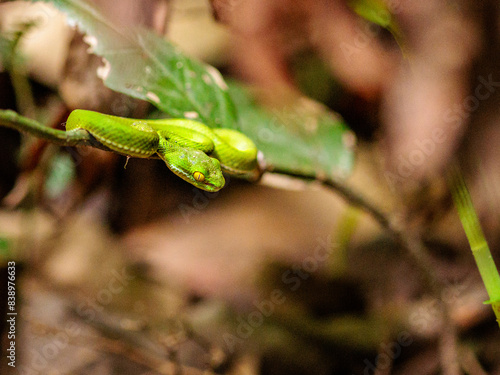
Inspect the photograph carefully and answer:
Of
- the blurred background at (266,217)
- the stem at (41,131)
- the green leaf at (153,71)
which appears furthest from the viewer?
the blurred background at (266,217)

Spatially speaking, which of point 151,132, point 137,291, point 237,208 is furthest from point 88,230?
point 151,132

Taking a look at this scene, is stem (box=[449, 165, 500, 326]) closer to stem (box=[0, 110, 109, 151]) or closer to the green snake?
the green snake

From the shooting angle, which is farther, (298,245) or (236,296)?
(298,245)

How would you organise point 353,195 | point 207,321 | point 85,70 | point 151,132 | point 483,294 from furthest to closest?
point 207,321
point 483,294
point 85,70
point 353,195
point 151,132

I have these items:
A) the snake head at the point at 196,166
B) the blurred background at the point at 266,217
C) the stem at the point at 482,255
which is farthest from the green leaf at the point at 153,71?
the stem at the point at 482,255

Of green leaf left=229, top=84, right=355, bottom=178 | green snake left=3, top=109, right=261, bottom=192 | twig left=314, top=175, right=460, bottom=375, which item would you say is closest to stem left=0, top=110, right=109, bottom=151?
green snake left=3, top=109, right=261, bottom=192

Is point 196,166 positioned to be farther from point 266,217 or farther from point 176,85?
point 266,217

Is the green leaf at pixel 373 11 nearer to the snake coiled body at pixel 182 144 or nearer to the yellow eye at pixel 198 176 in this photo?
the snake coiled body at pixel 182 144

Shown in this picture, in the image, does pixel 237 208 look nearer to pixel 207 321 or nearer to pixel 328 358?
pixel 207 321
